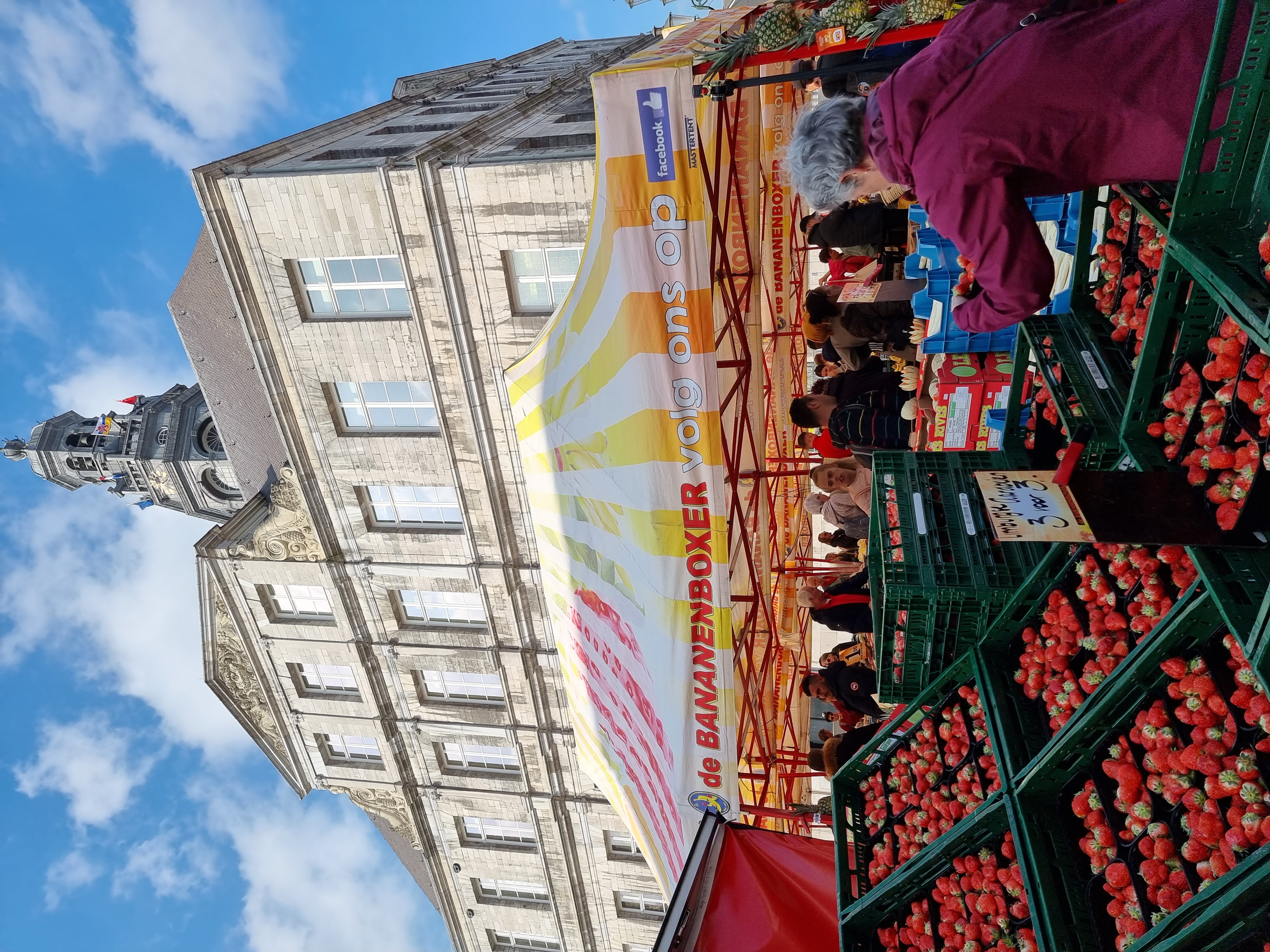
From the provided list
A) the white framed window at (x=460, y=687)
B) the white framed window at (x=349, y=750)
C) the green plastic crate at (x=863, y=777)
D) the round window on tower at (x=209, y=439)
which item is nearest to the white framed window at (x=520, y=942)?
the white framed window at (x=349, y=750)

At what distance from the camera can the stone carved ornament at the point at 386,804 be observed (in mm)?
19641

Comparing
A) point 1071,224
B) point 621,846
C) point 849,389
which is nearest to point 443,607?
point 621,846

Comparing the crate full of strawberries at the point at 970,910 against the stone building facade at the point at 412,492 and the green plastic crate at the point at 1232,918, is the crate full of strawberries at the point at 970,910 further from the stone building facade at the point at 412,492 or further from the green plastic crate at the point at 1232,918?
the stone building facade at the point at 412,492

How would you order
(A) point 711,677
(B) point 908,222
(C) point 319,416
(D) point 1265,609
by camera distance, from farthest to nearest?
(C) point 319,416 < (B) point 908,222 < (A) point 711,677 < (D) point 1265,609

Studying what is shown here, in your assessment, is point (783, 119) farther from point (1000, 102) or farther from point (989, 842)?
point (989, 842)

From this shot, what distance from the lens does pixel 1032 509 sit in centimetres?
348

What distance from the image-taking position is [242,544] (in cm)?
1655

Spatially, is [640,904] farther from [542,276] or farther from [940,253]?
[940,253]

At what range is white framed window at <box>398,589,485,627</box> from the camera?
54.5ft

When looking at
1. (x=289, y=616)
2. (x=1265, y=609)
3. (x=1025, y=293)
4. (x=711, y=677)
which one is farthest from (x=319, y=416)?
(x=1265, y=609)

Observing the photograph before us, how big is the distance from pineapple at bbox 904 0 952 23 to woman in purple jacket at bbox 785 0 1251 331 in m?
2.21

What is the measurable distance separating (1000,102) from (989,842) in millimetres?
4666

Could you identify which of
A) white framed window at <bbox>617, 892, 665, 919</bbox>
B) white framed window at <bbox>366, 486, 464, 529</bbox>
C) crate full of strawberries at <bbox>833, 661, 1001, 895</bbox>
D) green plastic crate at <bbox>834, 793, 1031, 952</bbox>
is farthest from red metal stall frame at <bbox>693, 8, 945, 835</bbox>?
white framed window at <bbox>617, 892, 665, 919</bbox>

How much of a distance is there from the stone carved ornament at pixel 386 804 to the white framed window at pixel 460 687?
3725 mm
